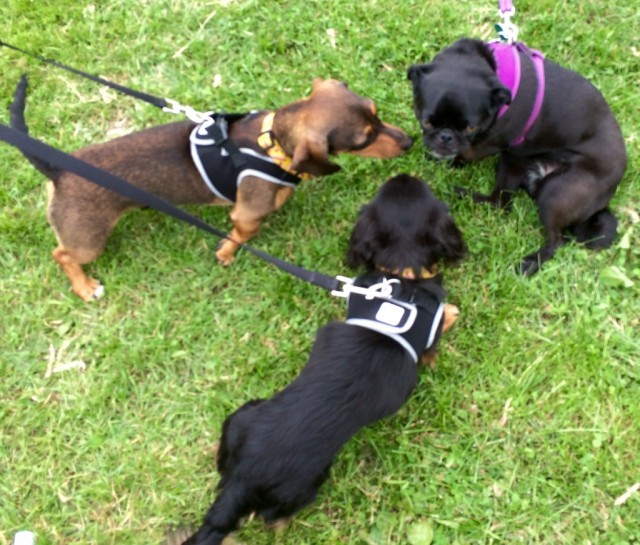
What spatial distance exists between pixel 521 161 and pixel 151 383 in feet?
9.15

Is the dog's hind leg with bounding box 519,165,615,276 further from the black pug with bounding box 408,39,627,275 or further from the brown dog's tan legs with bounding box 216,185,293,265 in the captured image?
the brown dog's tan legs with bounding box 216,185,293,265

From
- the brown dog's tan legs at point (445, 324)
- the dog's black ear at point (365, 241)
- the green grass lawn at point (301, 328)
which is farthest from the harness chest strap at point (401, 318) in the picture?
the green grass lawn at point (301, 328)

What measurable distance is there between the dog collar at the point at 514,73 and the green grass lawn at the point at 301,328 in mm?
647

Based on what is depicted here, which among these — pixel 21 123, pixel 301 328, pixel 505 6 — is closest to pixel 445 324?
pixel 301 328

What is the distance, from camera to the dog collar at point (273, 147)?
135 inches

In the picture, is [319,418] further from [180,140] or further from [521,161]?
[521,161]

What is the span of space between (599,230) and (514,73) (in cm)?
116

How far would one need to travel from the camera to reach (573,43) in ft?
14.3

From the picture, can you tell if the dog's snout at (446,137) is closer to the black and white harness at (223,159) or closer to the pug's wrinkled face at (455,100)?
the pug's wrinkled face at (455,100)

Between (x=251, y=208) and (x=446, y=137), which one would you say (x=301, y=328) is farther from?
(x=446, y=137)

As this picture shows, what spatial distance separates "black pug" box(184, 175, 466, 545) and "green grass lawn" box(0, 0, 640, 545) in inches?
24.1

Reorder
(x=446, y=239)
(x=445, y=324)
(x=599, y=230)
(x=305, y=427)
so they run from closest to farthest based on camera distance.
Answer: (x=305, y=427) < (x=446, y=239) < (x=445, y=324) < (x=599, y=230)

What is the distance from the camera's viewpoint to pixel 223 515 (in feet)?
9.18

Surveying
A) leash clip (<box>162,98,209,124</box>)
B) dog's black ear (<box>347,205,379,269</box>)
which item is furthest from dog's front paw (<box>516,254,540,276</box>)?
leash clip (<box>162,98,209,124</box>)
